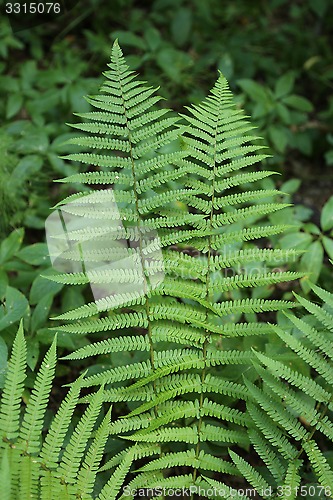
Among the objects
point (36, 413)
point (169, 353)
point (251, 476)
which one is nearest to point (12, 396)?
point (36, 413)

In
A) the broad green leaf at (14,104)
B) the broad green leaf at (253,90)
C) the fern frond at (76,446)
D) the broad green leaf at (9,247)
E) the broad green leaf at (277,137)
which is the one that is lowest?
the fern frond at (76,446)

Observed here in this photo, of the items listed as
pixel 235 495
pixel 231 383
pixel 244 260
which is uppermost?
pixel 244 260

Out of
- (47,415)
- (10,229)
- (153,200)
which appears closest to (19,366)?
(47,415)

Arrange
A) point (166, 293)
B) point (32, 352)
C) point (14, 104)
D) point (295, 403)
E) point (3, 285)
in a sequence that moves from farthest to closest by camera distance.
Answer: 1. point (14, 104)
2. point (3, 285)
3. point (32, 352)
4. point (166, 293)
5. point (295, 403)

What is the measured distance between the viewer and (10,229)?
8.75ft

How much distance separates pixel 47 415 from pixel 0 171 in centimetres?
120

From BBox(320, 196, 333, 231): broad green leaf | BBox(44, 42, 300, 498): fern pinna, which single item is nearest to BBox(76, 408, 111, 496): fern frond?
BBox(44, 42, 300, 498): fern pinna

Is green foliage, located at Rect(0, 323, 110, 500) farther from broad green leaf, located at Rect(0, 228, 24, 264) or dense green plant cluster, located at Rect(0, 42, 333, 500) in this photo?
broad green leaf, located at Rect(0, 228, 24, 264)

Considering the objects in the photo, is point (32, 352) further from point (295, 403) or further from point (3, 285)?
point (295, 403)

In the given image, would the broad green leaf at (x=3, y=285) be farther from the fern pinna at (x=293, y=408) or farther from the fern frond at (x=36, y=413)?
the fern pinna at (x=293, y=408)

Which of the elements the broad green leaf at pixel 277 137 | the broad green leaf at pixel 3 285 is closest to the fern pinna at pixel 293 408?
the broad green leaf at pixel 3 285

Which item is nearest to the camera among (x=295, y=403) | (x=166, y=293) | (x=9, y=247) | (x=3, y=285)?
(x=295, y=403)

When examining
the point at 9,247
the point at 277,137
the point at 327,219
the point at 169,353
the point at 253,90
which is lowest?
the point at 169,353

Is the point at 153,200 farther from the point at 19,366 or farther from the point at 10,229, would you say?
the point at 10,229
